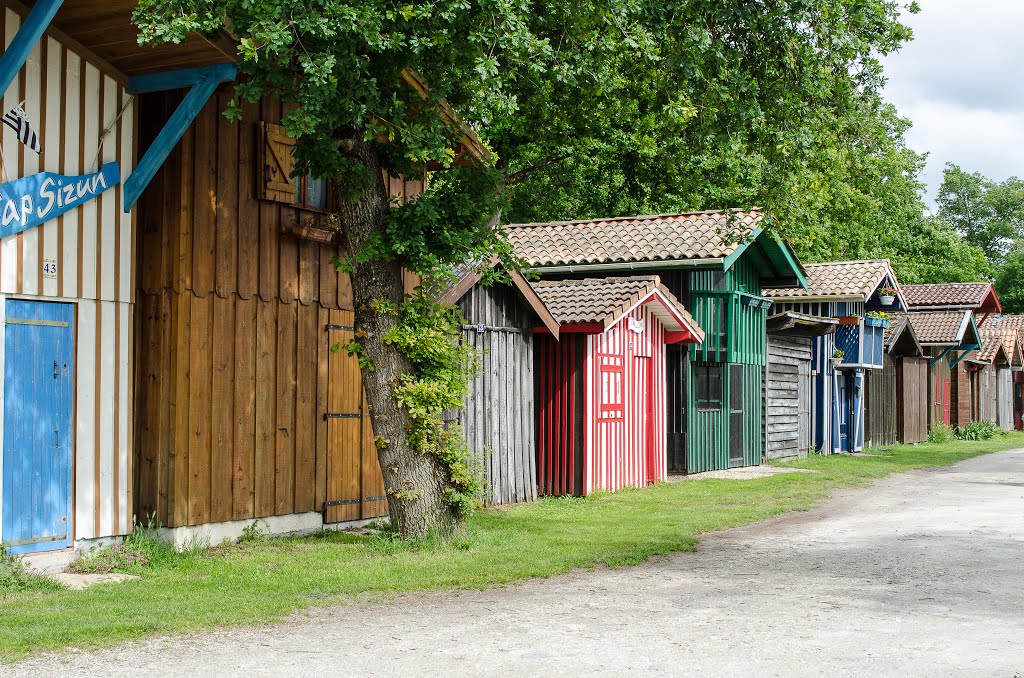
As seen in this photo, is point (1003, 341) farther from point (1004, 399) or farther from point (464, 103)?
point (464, 103)

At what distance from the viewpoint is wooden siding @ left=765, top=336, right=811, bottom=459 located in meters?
25.5

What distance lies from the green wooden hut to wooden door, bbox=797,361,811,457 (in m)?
5.20

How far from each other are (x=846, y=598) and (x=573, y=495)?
330 inches

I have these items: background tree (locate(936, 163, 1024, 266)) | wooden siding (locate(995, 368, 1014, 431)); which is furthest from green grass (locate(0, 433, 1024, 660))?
background tree (locate(936, 163, 1024, 266))

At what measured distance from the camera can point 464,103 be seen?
37.1 feet

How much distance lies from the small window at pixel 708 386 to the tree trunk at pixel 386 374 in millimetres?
11634

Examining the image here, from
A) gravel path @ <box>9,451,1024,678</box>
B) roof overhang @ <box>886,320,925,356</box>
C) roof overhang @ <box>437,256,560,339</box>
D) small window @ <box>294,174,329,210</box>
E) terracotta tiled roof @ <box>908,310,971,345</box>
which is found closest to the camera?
gravel path @ <box>9,451,1024,678</box>

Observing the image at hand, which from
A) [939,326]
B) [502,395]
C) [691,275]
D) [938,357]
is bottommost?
[502,395]

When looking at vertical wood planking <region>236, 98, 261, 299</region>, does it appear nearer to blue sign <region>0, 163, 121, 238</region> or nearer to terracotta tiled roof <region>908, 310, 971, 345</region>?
blue sign <region>0, 163, 121, 238</region>

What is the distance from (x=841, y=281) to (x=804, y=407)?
3289 millimetres

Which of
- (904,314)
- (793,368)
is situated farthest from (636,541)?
(904,314)

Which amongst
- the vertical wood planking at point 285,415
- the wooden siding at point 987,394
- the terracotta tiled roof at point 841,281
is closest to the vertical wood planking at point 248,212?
the vertical wood planking at point 285,415

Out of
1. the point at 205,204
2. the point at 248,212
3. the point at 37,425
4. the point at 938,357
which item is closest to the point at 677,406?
A: the point at 248,212

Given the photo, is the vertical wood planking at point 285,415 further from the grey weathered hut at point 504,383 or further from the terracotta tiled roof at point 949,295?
the terracotta tiled roof at point 949,295
